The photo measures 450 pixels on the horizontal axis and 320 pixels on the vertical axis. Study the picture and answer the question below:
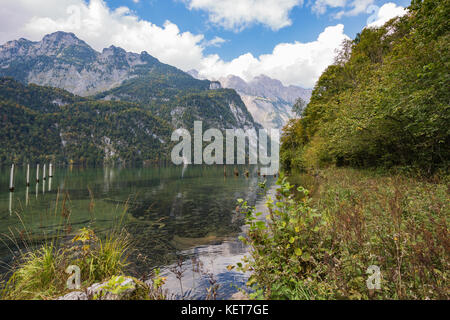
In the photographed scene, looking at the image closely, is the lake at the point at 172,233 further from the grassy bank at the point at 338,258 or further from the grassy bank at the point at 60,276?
the grassy bank at the point at 338,258

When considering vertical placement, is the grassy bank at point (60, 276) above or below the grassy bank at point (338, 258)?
below

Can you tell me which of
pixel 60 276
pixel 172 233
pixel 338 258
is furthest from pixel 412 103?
pixel 60 276

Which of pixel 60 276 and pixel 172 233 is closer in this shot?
pixel 60 276

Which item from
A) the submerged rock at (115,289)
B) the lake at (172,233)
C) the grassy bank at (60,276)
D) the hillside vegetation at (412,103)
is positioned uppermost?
the hillside vegetation at (412,103)

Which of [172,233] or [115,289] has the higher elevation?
[115,289]

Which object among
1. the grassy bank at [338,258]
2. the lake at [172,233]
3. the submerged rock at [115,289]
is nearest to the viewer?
the submerged rock at [115,289]

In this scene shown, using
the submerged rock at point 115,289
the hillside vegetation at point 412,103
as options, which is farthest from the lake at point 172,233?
the hillside vegetation at point 412,103

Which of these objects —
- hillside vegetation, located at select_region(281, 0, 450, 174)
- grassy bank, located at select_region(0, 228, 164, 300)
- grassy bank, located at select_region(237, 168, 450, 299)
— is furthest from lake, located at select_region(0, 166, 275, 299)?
hillside vegetation, located at select_region(281, 0, 450, 174)

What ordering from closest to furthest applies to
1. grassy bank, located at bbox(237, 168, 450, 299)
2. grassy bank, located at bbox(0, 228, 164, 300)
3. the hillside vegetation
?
grassy bank, located at bbox(237, 168, 450, 299)
grassy bank, located at bbox(0, 228, 164, 300)
the hillside vegetation

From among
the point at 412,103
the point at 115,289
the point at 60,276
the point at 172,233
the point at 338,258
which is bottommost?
the point at 172,233

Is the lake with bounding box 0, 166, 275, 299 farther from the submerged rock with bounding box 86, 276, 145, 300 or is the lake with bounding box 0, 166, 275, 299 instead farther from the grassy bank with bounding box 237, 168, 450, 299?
the grassy bank with bounding box 237, 168, 450, 299

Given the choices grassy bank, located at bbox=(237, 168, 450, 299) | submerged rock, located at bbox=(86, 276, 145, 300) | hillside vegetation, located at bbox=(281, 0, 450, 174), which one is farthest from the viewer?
hillside vegetation, located at bbox=(281, 0, 450, 174)

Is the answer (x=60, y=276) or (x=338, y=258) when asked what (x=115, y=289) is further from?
(x=338, y=258)

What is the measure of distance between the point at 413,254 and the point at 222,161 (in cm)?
13960
